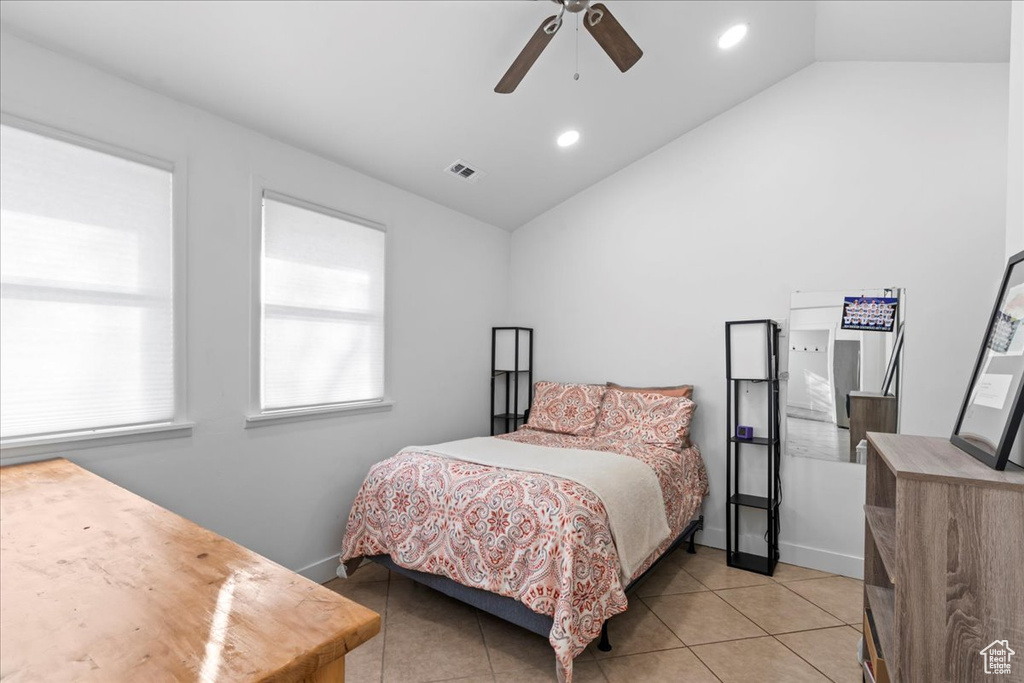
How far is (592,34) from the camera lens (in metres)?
1.94

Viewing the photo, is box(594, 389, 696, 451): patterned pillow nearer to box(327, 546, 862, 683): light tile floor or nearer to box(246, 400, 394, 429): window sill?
box(327, 546, 862, 683): light tile floor

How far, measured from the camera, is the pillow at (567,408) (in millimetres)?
3574

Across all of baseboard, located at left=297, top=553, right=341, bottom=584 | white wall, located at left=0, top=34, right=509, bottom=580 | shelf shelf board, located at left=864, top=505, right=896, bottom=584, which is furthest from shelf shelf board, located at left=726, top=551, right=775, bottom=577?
baseboard, located at left=297, top=553, right=341, bottom=584

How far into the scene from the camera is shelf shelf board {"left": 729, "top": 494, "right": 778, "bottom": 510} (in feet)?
9.76

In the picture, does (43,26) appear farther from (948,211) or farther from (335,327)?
(948,211)

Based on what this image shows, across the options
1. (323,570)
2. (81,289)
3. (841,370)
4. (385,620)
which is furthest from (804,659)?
(81,289)

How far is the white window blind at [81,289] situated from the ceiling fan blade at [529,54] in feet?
5.41

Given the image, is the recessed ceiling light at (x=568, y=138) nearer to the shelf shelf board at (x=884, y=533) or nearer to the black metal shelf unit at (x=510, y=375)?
the black metal shelf unit at (x=510, y=375)

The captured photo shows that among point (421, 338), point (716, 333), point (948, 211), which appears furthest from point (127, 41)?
point (948, 211)

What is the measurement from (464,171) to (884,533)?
302 centimetres

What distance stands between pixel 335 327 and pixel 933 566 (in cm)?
287

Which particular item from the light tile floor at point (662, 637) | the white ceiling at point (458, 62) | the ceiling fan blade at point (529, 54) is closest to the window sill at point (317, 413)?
the light tile floor at point (662, 637)

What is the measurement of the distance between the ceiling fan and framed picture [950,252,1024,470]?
1.53m

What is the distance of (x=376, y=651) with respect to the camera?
2.17m
